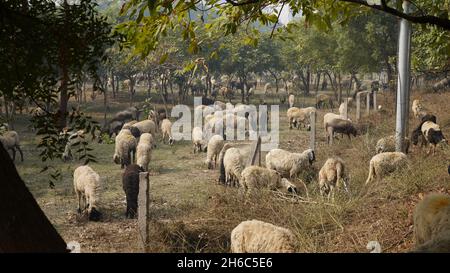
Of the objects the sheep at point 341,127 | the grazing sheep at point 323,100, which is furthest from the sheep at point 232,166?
the grazing sheep at point 323,100

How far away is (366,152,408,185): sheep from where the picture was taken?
11438 mm

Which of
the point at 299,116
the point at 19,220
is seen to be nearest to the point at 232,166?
the point at 19,220

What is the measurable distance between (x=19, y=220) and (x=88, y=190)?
8.11m

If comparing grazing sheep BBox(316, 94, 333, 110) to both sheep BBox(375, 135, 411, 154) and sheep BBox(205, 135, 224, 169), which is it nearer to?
sheep BBox(205, 135, 224, 169)

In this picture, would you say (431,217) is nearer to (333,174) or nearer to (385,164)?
(333,174)

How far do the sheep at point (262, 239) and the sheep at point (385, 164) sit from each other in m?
4.81

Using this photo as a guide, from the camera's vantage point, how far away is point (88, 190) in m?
11.3

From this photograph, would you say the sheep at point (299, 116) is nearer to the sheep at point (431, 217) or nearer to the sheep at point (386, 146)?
the sheep at point (386, 146)

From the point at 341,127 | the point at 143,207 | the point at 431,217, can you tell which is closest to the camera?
the point at 431,217
